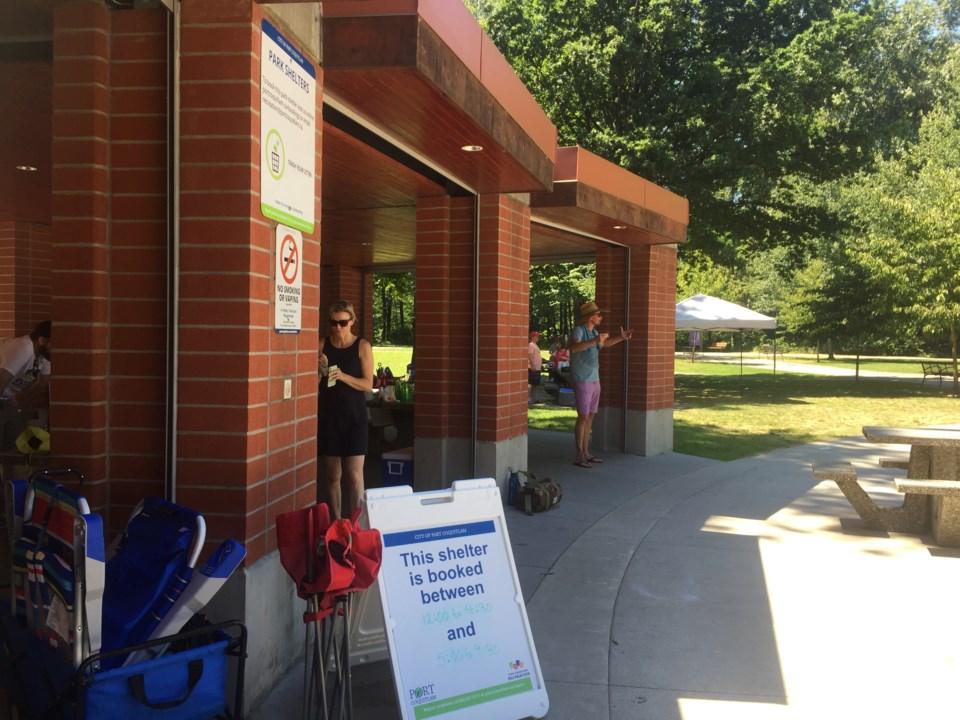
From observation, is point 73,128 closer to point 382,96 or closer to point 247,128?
point 247,128

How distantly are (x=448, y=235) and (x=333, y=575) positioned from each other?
523 cm

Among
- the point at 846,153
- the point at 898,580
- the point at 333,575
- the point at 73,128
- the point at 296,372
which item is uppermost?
the point at 846,153

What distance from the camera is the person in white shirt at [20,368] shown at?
6469 mm

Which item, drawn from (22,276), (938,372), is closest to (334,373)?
(22,276)

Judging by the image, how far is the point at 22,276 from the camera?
10.5 metres

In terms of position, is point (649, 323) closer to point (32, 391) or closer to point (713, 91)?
point (32, 391)

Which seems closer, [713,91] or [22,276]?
[22,276]

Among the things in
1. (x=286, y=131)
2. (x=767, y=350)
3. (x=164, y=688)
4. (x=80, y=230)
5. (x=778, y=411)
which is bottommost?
(x=778, y=411)

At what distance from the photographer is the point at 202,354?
338cm

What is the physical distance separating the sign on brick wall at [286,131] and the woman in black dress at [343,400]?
2.12 metres

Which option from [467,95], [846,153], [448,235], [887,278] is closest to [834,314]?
[887,278]

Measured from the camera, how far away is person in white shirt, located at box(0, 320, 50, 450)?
647 centimetres

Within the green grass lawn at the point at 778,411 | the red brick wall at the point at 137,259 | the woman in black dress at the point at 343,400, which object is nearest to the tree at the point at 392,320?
the green grass lawn at the point at 778,411

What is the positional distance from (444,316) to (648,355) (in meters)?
4.09
